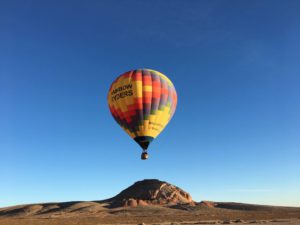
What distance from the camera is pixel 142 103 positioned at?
175ft

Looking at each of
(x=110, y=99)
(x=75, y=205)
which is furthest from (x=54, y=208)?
(x=110, y=99)

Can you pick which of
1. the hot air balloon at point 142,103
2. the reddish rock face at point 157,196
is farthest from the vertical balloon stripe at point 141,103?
the reddish rock face at point 157,196

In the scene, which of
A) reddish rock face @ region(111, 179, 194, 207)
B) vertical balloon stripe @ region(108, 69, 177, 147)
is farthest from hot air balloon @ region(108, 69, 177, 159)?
reddish rock face @ region(111, 179, 194, 207)

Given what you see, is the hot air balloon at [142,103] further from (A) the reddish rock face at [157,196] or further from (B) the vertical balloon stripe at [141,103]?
(A) the reddish rock face at [157,196]

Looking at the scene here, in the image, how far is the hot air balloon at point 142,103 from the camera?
52750 mm

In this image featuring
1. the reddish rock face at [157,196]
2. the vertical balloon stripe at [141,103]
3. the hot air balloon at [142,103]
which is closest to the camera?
the hot air balloon at [142,103]

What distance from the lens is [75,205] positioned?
170 metres

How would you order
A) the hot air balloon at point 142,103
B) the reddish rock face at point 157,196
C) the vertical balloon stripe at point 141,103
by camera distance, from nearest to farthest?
1. the hot air balloon at point 142,103
2. the vertical balloon stripe at point 141,103
3. the reddish rock face at point 157,196

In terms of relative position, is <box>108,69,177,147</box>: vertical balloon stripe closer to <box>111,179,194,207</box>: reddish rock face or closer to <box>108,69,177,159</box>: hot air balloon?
<box>108,69,177,159</box>: hot air balloon

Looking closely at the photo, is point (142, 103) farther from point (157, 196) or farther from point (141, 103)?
point (157, 196)

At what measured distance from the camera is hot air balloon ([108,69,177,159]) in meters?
52.8

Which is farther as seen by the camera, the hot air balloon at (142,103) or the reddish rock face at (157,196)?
the reddish rock face at (157,196)

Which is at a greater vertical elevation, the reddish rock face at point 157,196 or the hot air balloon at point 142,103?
the reddish rock face at point 157,196

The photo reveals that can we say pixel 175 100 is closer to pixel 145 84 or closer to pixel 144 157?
pixel 145 84
